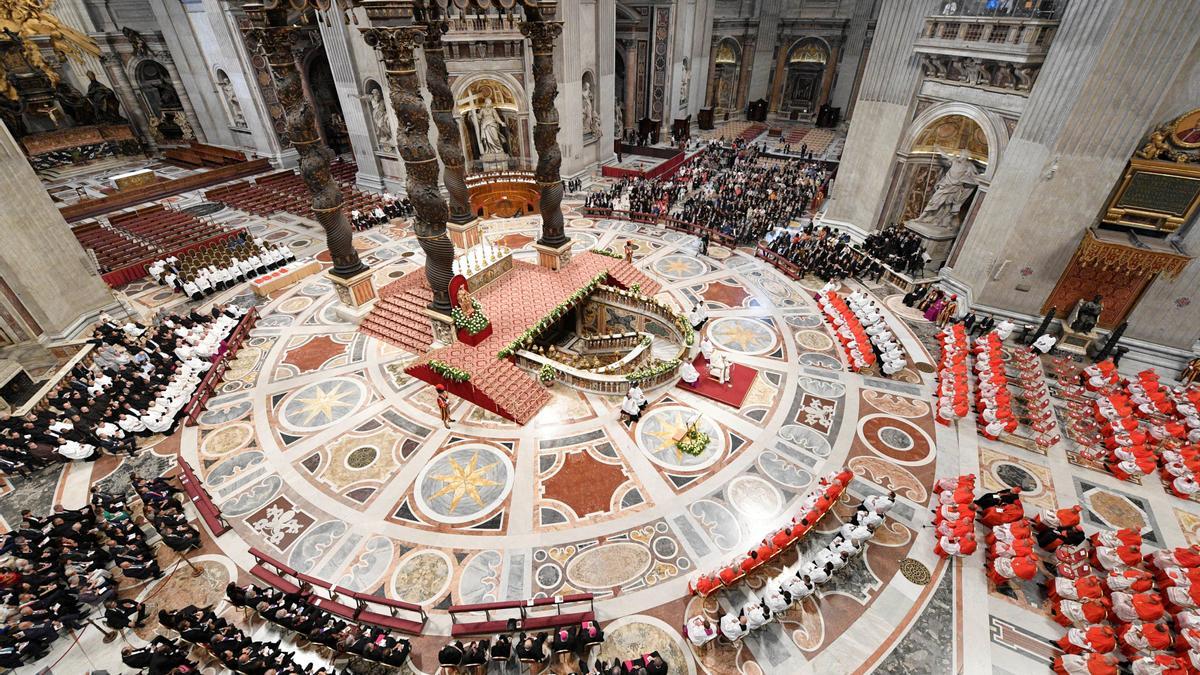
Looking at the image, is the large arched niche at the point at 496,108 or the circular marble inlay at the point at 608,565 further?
the large arched niche at the point at 496,108

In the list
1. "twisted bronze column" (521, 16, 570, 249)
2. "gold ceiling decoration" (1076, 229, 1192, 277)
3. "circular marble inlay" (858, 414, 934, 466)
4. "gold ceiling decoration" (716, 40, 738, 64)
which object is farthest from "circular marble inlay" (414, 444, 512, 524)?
"gold ceiling decoration" (716, 40, 738, 64)

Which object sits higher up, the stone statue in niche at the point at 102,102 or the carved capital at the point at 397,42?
the carved capital at the point at 397,42

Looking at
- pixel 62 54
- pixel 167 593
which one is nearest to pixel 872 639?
pixel 167 593

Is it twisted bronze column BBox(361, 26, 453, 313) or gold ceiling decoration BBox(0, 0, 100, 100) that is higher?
gold ceiling decoration BBox(0, 0, 100, 100)

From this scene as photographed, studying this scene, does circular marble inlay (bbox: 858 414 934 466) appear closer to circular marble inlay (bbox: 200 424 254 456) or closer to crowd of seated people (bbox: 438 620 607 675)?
crowd of seated people (bbox: 438 620 607 675)

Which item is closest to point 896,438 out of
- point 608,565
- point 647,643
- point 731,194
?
point 608,565

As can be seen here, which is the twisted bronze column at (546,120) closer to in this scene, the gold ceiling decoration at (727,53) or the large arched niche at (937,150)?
the large arched niche at (937,150)

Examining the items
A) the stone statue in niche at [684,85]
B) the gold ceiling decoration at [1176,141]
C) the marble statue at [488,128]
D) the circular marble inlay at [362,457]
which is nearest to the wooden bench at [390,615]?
the circular marble inlay at [362,457]
